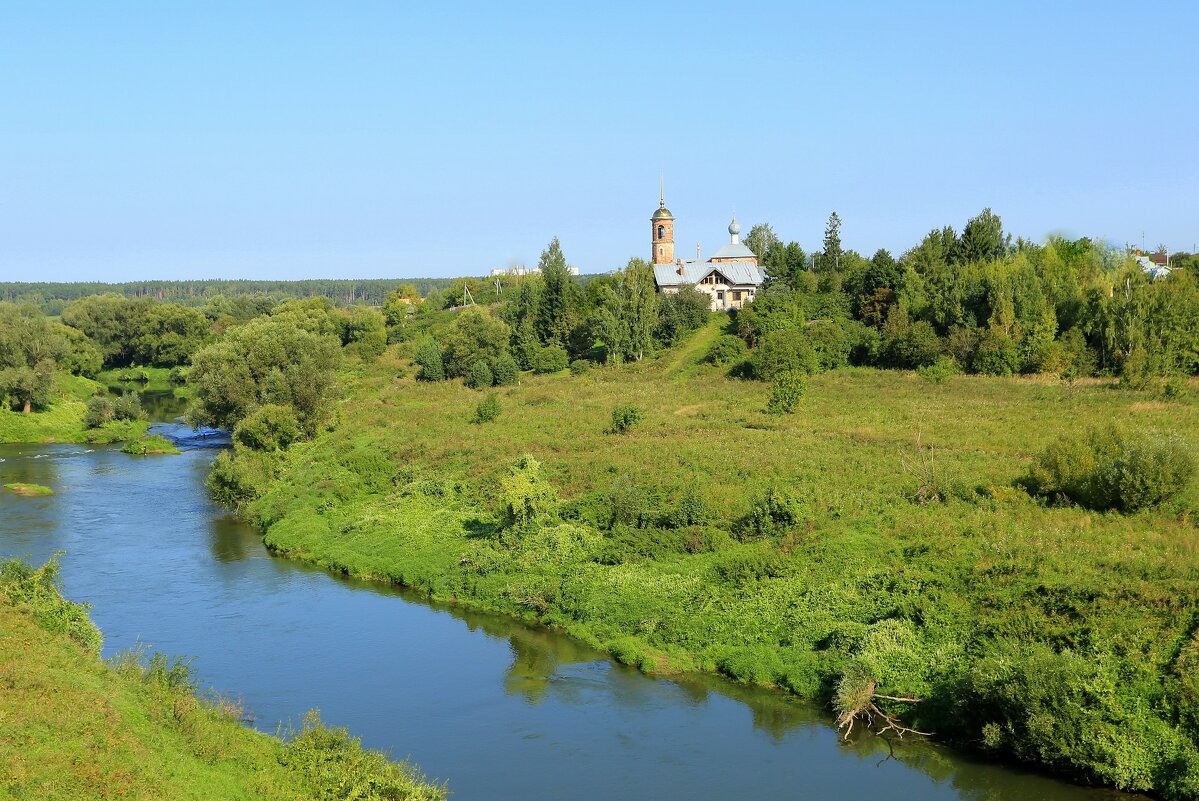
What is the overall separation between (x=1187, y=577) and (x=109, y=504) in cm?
4032

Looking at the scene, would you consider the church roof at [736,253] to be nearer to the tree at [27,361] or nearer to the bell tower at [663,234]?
the bell tower at [663,234]

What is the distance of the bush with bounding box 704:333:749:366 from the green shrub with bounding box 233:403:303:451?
26125mm

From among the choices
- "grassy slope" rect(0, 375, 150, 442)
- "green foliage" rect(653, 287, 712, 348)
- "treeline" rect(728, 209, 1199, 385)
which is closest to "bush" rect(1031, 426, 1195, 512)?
"treeline" rect(728, 209, 1199, 385)

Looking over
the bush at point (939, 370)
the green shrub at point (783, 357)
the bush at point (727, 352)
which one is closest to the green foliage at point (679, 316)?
the bush at point (727, 352)

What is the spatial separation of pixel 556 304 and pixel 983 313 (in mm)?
30325

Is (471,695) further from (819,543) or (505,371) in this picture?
(505,371)

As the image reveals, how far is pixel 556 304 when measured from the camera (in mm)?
75500

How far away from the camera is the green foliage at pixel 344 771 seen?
17.4 metres

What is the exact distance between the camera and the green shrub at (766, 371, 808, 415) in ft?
160

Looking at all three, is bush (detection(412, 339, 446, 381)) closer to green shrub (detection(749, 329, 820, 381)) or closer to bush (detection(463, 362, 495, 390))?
bush (detection(463, 362, 495, 390))

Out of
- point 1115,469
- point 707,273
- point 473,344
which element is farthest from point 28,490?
point 707,273

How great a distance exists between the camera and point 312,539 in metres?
37.3

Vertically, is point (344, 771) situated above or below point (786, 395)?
below

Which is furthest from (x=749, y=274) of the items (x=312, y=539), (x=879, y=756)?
(x=879, y=756)
